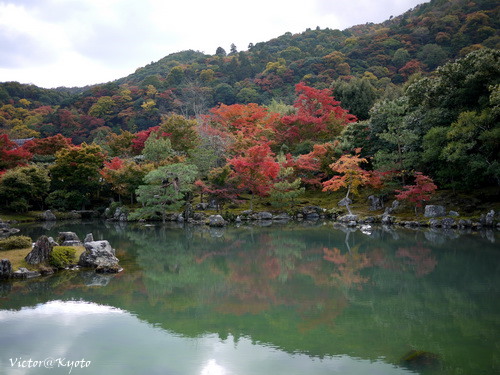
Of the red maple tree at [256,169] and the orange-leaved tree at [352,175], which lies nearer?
the orange-leaved tree at [352,175]

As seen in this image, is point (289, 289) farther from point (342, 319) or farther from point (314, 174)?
point (314, 174)

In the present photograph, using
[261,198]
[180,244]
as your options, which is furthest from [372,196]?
[180,244]

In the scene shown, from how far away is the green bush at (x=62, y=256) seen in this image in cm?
990

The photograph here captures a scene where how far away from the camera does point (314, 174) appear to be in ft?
81.1

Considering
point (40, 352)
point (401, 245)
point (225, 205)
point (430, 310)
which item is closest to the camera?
point (40, 352)

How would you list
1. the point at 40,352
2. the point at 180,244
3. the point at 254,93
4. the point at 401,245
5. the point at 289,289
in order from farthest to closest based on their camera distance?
the point at 254,93
the point at 180,244
the point at 401,245
the point at 289,289
the point at 40,352

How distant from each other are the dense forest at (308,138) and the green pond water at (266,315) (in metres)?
6.63

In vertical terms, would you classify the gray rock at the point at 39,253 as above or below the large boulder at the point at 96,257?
above

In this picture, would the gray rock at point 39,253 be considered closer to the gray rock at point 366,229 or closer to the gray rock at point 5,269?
the gray rock at point 5,269

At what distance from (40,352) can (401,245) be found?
37.0 feet

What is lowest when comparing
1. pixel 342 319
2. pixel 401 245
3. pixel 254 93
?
pixel 401 245

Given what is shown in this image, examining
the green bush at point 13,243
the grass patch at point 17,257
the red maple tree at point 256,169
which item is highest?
the red maple tree at point 256,169

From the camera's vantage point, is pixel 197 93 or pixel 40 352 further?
pixel 197 93

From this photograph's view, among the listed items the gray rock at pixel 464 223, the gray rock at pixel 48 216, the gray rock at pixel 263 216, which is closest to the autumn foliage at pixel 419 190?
the gray rock at pixel 464 223
